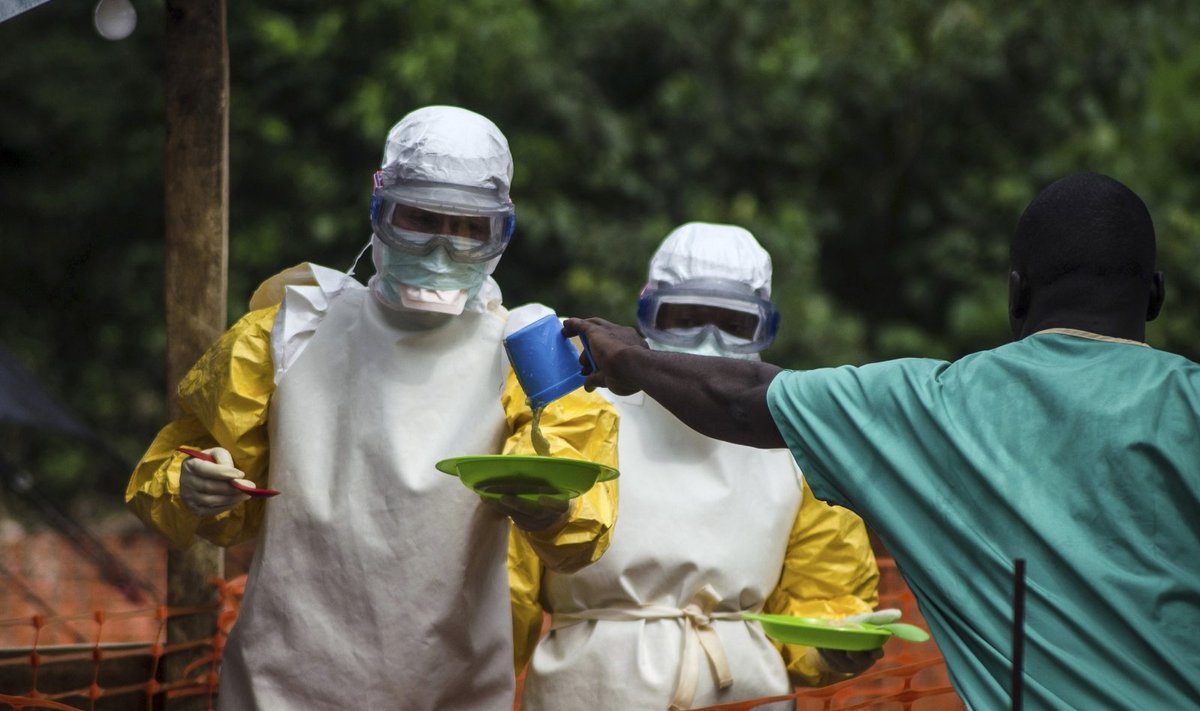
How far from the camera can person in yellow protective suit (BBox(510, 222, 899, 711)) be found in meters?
3.88

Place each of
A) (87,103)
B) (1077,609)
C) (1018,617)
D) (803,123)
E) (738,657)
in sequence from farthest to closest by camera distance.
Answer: (803,123)
(87,103)
(738,657)
(1077,609)
(1018,617)

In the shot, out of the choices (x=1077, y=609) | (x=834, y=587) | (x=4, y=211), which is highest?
(x=1077, y=609)

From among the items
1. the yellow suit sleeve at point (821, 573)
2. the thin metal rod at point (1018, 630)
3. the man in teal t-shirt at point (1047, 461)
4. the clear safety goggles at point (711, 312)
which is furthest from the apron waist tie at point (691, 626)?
the thin metal rod at point (1018, 630)

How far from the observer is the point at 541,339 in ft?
10.3

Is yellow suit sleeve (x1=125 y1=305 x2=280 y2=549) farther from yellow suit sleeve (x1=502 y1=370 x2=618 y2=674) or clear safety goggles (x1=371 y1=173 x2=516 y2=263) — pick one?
yellow suit sleeve (x1=502 y1=370 x2=618 y2=674)

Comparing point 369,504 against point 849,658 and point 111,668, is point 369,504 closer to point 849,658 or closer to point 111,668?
point 111,668

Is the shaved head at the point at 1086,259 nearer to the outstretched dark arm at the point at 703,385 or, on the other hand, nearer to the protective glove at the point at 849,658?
the outstretched dark arm at the point at 703,385

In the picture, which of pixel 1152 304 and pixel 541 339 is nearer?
pixel 1152 304

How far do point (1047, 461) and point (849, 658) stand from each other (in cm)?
157

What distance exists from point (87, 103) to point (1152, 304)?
9433 millimetres

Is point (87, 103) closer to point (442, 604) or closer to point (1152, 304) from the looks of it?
point (442, 604)

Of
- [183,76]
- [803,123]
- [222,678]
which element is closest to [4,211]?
[803,123]

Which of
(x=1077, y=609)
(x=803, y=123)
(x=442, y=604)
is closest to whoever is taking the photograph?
(x=1077, y=609)

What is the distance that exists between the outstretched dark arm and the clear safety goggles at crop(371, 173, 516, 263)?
517 mm
